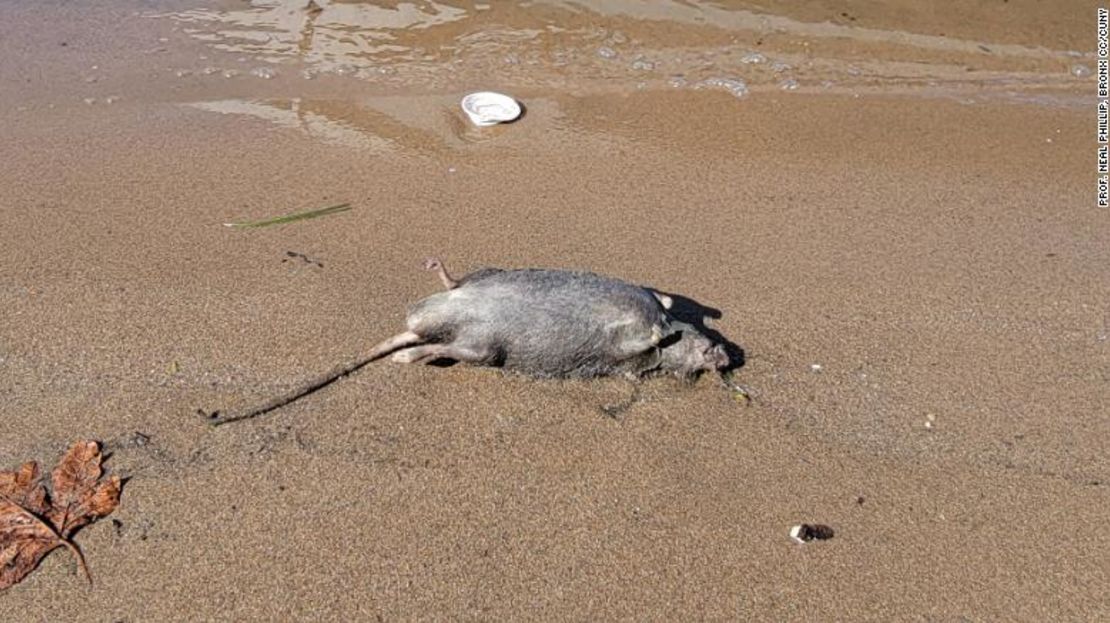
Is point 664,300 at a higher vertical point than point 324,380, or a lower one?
higher

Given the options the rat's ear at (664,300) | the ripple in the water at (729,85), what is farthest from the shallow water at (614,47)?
the rat's ear at (664,300)

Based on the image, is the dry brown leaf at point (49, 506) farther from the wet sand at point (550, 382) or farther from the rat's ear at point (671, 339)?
the rat's ear at point (671, 339)

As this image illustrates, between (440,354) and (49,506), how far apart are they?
1.52 meters

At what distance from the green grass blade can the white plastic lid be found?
1.44 meters

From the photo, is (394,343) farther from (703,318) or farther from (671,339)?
(703,318)

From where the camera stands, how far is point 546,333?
354cm

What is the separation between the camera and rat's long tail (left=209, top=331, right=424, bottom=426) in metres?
3.37

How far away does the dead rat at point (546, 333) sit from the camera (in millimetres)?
3543

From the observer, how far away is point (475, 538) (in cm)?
301

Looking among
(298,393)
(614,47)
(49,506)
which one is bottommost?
(49,506)

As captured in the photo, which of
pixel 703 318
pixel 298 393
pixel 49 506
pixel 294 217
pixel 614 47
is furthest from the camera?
pixel 614 47

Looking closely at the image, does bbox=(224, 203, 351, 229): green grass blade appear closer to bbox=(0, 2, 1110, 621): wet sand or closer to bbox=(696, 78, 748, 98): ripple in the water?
bbox=(0, 2, 1110, 621): wet sand

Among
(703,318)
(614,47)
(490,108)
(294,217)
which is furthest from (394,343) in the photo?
(614,47)

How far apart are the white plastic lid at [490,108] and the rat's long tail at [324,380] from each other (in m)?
2.51
